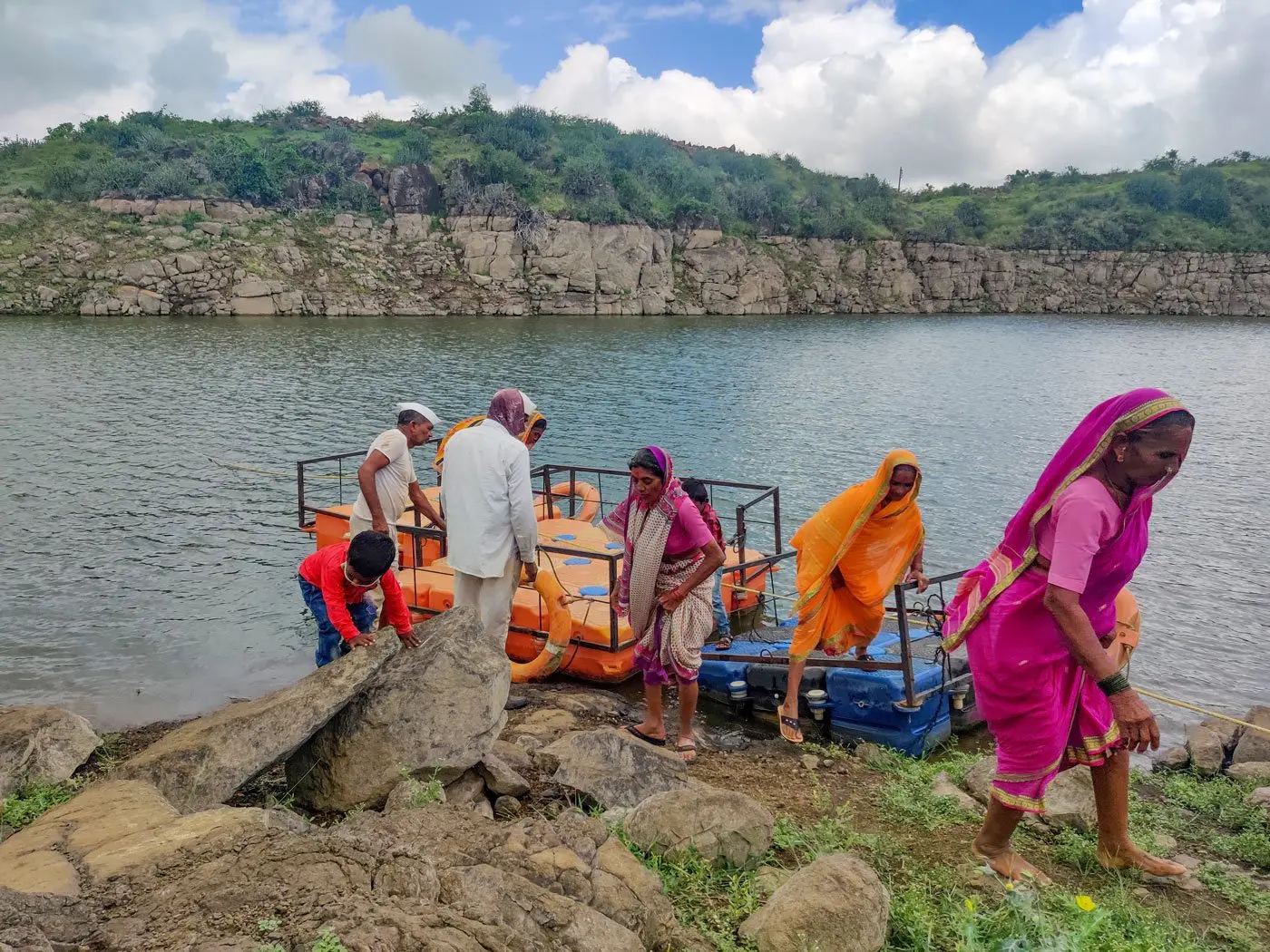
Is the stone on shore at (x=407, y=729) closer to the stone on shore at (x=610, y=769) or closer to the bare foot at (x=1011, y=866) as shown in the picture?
the stone on shore at (x=610, y=769)

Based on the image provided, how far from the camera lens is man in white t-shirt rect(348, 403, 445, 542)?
734cm

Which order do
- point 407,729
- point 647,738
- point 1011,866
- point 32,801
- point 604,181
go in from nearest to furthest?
point 1011,866 → point 407,729 → point 32,801 → point 647,738 → point 604,181

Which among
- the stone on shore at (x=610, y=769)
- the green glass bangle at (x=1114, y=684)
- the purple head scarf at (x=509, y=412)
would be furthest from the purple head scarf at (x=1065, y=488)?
the purple head scarf at (x=509, y=412)

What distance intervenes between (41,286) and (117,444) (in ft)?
105

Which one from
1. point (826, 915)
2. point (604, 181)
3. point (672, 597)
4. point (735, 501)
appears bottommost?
point (735, 501)

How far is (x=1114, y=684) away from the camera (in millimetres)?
3475

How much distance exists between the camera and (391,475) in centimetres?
757

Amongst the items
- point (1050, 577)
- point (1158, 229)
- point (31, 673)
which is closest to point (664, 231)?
point (1158, 229)

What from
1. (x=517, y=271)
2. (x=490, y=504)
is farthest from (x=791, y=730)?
(x=517, y=271)

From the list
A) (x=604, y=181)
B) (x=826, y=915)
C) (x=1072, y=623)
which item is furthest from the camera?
(x=604, y=181)

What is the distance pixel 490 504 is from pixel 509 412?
701 mm

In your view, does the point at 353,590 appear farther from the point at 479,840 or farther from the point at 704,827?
the point at 704,827

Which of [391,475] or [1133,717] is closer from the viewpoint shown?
[1133,717]

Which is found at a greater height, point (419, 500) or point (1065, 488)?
point (1065, 488)
